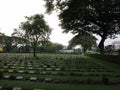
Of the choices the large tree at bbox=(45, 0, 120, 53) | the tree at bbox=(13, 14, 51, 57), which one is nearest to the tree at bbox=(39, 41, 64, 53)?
the tree at bbox=(13, 14, 51, 57)

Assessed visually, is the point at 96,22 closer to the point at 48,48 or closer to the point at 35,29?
the point at 35,29

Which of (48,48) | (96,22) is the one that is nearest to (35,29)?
(96,22)

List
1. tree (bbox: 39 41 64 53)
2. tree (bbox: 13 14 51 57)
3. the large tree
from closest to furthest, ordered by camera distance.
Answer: the large tree, tree (bbox: 13 14 51 57), tree (bbox: 39 41 64 53)

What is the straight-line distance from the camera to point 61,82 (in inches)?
349

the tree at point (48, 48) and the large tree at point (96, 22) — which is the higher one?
the large tree at point (96, 22)

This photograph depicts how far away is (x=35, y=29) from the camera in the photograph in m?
30.7

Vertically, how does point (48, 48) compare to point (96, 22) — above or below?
below

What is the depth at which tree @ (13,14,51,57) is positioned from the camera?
30.6m

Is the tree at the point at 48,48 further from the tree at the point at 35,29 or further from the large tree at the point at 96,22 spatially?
the large tree at the point at 96,22

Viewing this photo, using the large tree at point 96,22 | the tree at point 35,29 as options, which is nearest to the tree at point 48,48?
the tree at point 35,29

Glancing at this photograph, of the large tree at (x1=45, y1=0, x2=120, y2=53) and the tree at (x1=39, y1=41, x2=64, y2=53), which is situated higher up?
the large tree at (x1=45, y1=0, x2=120, y2=53)

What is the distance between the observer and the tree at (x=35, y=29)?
30641mm

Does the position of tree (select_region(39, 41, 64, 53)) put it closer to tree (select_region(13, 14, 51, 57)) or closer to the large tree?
tree (select_region(13, 14, 51, 57))

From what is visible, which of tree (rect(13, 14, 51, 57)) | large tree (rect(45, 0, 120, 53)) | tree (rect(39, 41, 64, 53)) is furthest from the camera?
tree (rect(39, 41, 64, 53))
